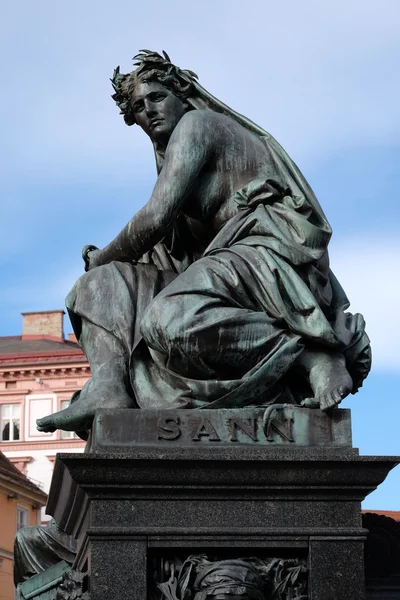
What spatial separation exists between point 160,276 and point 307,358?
41.3 inches

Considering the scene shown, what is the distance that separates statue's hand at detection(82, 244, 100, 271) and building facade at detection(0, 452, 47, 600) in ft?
127

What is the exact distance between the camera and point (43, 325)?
6159 cm

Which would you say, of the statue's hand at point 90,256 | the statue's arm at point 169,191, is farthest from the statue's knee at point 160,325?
the statue's hand at point 90,256

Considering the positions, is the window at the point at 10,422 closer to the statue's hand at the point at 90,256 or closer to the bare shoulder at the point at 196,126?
A: the statue's hand at the point at 90,256

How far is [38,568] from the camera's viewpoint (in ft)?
28.6

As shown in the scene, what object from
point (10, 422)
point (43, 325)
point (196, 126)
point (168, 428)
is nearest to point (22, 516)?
point (10, 422)

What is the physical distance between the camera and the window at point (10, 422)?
56156 millimetres

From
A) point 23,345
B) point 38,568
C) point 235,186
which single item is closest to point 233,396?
point 235,186

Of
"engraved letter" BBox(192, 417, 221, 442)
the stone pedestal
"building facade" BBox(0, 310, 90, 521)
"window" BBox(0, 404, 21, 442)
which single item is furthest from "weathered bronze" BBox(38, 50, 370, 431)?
"window" BBox(0, 404, 21, 442)

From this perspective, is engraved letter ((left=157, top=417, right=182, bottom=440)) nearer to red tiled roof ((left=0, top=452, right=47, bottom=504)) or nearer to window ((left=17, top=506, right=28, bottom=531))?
red tiled roof ((left=0, top=452, right=47, bottom=504))

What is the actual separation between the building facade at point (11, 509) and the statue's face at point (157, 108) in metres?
38.8

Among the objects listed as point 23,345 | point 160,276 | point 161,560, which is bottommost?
point 161,560

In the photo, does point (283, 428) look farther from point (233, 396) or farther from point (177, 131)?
point (177, 131)

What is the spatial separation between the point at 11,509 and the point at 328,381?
138 feet
